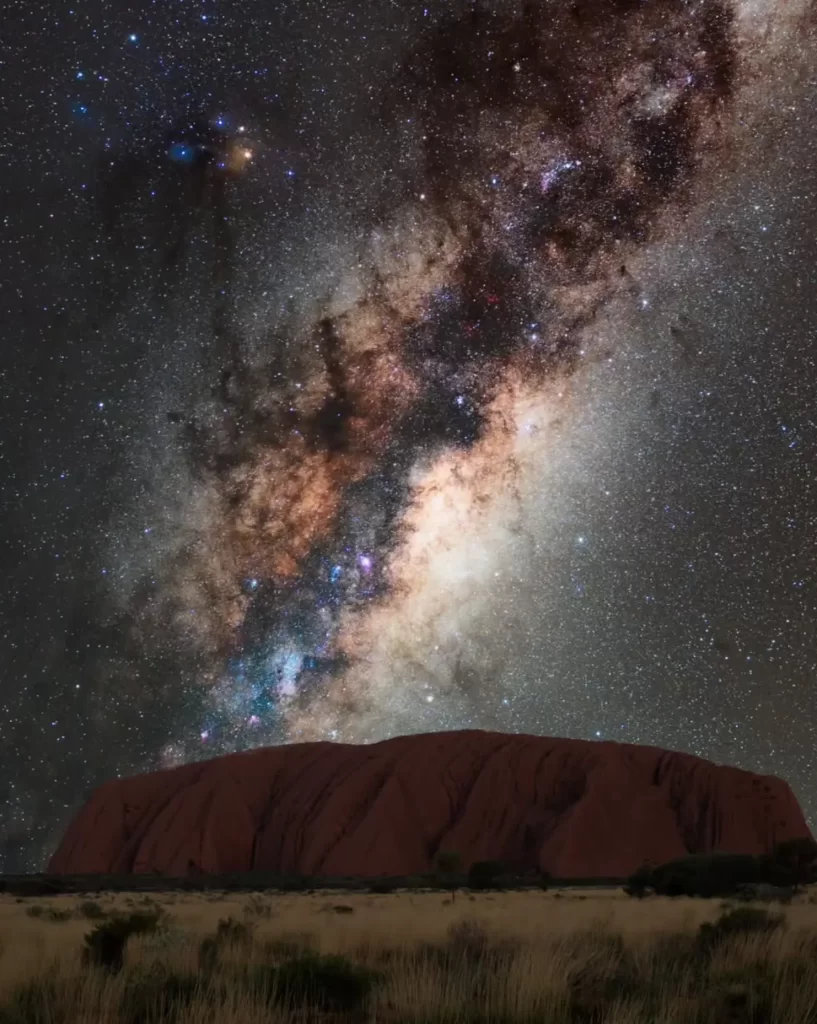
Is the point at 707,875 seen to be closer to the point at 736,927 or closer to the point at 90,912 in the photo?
the point at 736,927

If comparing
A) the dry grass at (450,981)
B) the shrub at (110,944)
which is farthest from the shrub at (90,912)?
the shrub at (110,944)

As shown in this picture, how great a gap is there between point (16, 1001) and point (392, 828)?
121ft

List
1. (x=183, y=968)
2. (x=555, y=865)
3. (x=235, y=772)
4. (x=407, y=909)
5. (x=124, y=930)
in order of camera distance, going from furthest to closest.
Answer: (x=235, y=772) < (x=555, y=865) < (x=407, y=909) < (x=124, y=930) < (x=183, y=968)

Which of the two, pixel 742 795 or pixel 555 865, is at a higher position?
pixel 742 795

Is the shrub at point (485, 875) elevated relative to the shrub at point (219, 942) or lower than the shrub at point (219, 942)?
lower

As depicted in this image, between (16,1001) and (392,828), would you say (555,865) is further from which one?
(16,1001)

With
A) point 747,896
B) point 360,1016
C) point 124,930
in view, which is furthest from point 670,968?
point 747,896

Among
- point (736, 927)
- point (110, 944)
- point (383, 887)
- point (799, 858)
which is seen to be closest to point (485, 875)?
point (383, 887)

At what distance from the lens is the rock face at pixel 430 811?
38.7 m

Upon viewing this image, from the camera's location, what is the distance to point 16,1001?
597cm

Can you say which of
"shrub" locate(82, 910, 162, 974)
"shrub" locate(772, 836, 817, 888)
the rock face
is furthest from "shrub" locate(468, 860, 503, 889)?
"shrub" locate(82, 910, 162, 974)

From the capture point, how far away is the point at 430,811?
43094 mm

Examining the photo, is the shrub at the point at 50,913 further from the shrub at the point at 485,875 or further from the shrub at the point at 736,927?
the shrub at the point at 485,875

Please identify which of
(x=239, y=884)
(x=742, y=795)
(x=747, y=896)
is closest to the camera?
(x=747, y=896)
